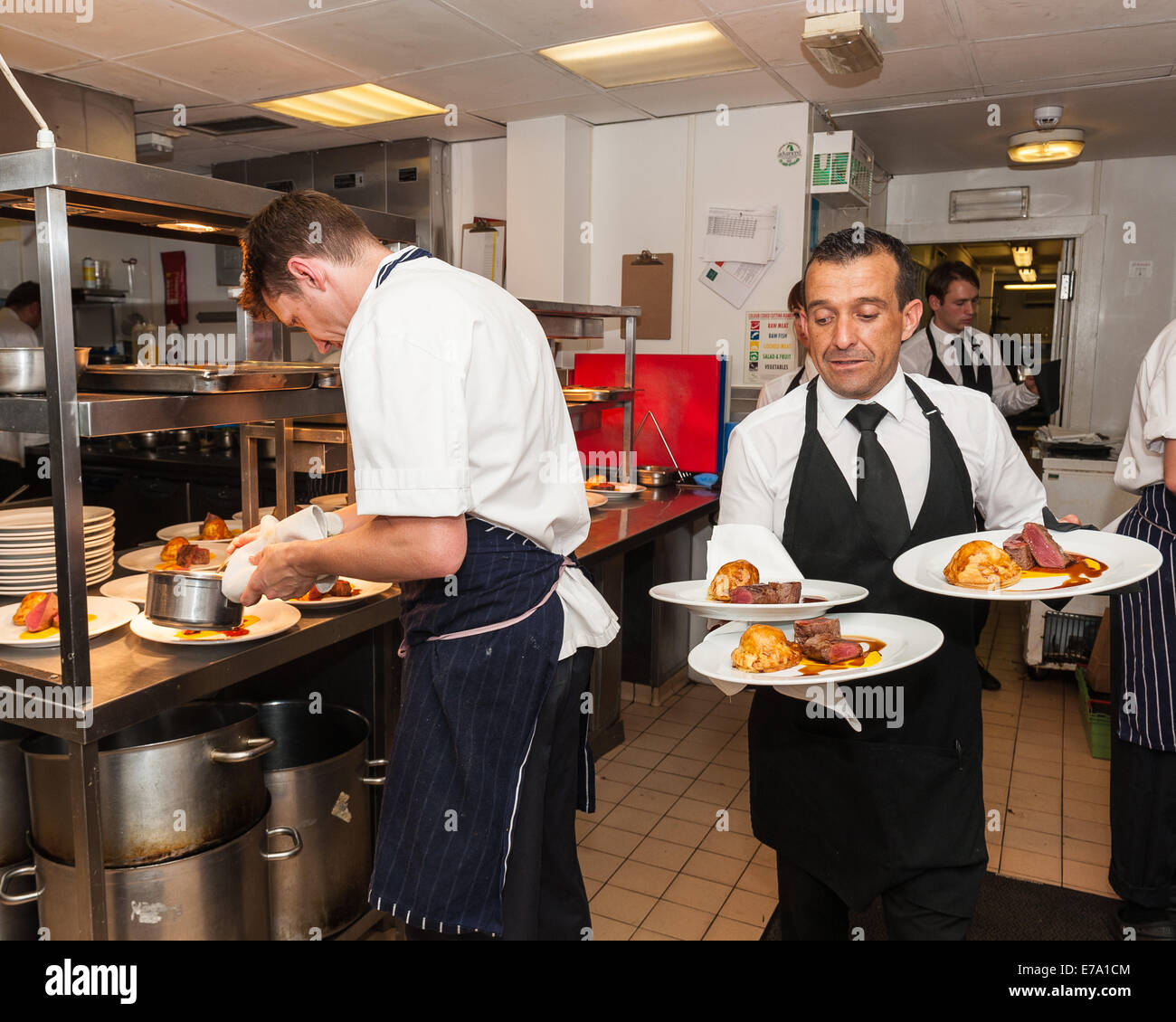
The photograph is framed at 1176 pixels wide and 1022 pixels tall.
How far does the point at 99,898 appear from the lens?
1.77m

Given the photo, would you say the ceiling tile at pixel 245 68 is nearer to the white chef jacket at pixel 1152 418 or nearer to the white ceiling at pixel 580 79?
the white ceiling at pixel 580 79

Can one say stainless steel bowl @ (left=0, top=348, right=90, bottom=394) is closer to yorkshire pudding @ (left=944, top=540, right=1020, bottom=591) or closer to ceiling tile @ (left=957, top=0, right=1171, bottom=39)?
yorkshire pudding @ (left=944, top=540, right=1020, bottom=591)

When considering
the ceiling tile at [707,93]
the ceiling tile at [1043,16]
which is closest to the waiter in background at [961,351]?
the ceiling tile at [707,93]

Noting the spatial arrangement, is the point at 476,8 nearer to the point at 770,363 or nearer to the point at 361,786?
the point at 770,363

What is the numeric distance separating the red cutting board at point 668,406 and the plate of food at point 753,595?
3174 mm

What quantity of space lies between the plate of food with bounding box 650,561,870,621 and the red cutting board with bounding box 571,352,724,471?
10.4 feet

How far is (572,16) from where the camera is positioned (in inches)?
137

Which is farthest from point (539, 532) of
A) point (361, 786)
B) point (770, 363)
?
point (770, 363)

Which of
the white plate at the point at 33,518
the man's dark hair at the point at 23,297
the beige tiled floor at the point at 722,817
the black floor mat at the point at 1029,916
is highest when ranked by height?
the man's dark hair at the point at 23,297

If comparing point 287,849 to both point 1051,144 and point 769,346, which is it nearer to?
point 769,346

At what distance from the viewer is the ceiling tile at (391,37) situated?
3.46 meters

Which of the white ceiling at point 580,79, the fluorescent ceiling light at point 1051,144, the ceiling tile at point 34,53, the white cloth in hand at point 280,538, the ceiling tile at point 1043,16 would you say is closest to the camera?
the white cloth in hand at point 280,538

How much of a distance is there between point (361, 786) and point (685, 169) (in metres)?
3.61

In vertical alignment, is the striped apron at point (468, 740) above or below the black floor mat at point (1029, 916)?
above
